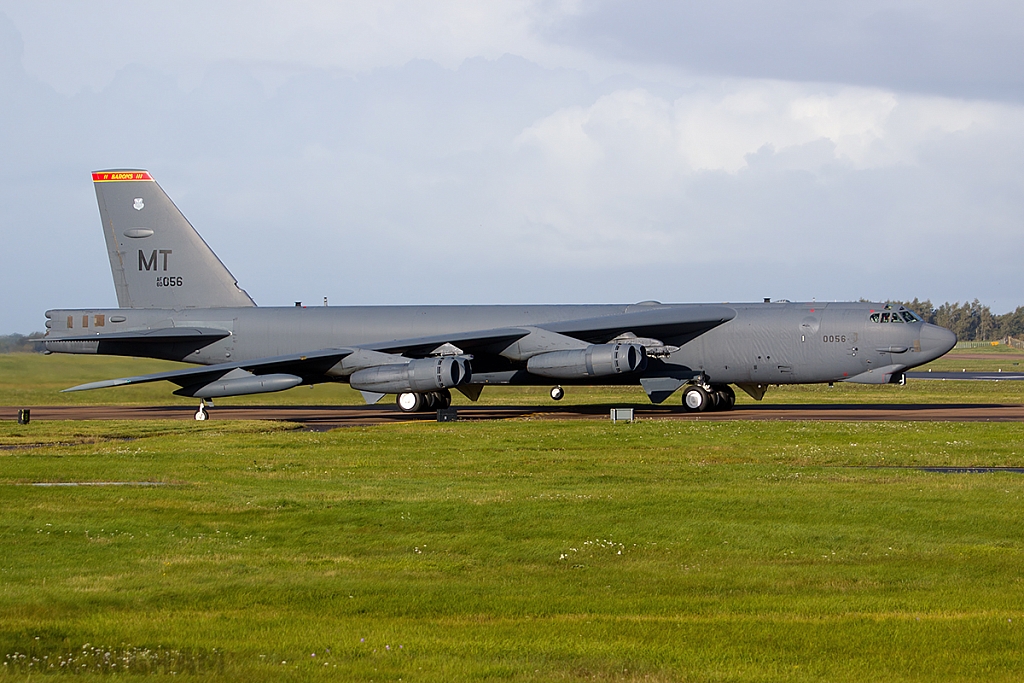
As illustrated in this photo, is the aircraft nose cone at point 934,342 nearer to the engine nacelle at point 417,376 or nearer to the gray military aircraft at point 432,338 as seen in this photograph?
the gray military aircraft at point 432,338

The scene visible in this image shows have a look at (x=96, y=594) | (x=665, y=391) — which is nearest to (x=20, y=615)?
(x=96, y=594)

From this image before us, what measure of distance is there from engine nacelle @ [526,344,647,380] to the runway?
157cm

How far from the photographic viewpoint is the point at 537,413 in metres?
35.9

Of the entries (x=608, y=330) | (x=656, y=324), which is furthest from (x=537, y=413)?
(x=656, y=324)

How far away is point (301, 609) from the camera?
30.6ft

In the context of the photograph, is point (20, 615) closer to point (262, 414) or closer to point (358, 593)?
point (358, 593)

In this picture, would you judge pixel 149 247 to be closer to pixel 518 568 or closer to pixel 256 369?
pixel 256 369

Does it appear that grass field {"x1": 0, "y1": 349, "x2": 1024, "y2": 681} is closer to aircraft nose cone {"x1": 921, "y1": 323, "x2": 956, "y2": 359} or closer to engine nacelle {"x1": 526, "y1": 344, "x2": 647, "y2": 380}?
engine nacelle {"x1": 526, "y1": 344, "x2": 647, "y2": 380}

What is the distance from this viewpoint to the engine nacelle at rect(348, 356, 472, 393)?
104 ft

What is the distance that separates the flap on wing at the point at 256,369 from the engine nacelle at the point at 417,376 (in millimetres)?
1193

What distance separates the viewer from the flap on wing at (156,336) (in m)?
35.9

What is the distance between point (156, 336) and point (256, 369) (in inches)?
223

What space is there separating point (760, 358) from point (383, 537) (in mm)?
22503

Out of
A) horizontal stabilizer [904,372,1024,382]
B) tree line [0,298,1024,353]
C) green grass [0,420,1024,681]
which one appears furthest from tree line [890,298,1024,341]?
green grass [0,420,1024,681]
